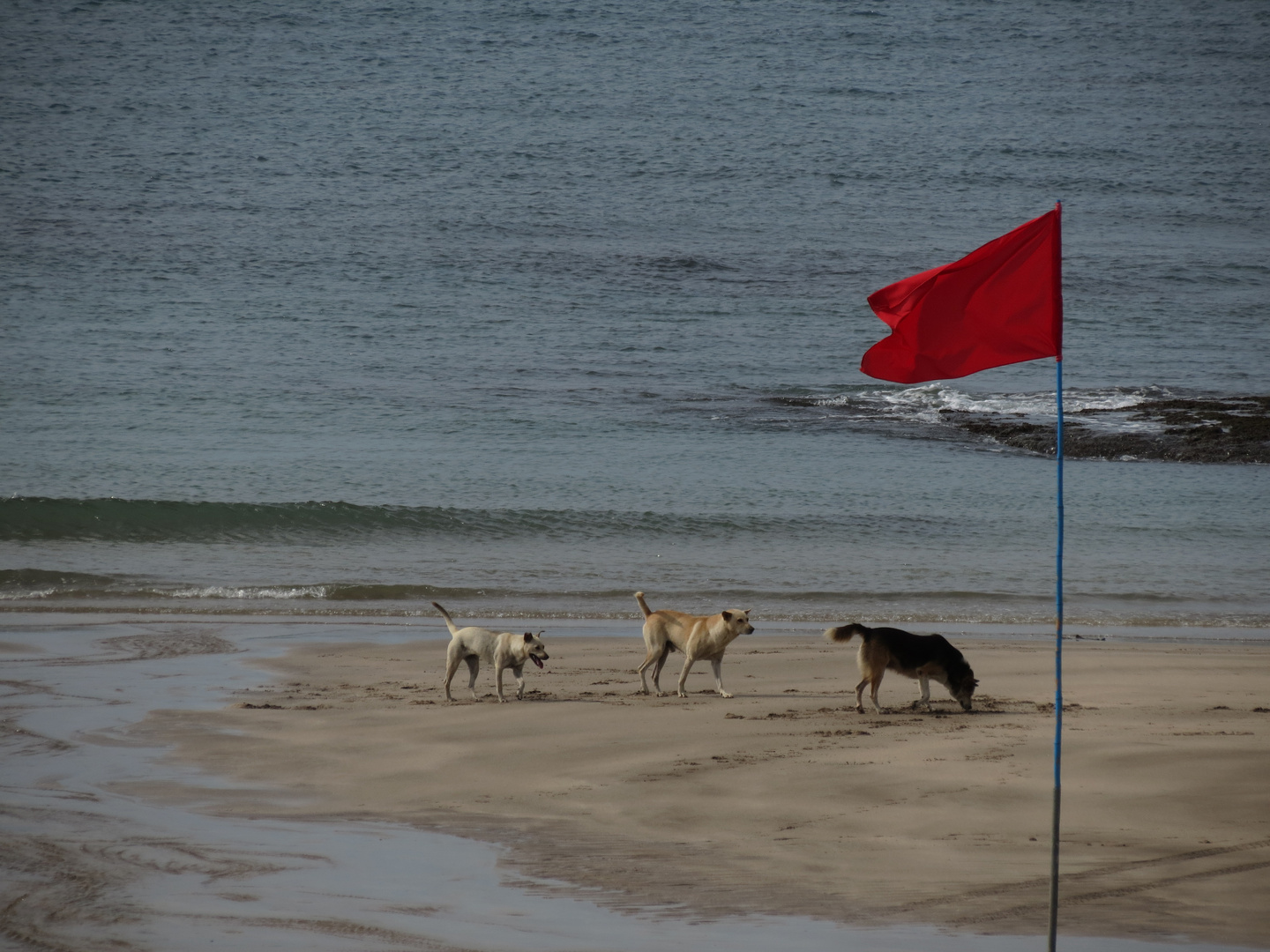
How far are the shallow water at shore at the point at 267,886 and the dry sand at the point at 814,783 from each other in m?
0.20

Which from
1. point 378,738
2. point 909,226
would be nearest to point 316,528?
point 378,738

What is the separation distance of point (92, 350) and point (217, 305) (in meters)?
4.24

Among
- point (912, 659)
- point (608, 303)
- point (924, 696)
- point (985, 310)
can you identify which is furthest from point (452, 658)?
point (608, 303)

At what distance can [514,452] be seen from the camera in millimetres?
22094

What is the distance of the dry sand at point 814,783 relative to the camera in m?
5.20

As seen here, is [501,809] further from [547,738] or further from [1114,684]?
[1114,684]

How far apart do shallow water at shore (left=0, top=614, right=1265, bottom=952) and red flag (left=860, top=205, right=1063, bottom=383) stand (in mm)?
2610

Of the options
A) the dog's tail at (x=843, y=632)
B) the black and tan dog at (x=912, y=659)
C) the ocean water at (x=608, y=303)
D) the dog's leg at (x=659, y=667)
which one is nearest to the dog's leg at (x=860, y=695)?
the black and tan dog at (x=912, y=659)

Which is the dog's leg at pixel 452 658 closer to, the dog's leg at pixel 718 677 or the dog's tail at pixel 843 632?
the dog's leg at pixel 718 677

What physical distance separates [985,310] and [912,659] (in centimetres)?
367

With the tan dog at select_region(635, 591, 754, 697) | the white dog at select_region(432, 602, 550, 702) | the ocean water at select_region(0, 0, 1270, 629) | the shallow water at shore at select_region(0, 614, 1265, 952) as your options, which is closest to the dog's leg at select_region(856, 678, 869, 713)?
the tan dog at select_region(635, 591, 754, 697)

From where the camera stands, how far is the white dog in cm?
889

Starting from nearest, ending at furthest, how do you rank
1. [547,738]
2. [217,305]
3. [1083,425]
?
1. [547,738]
2. [1083,425]
3. [217,305]

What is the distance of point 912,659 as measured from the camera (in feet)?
27.8
